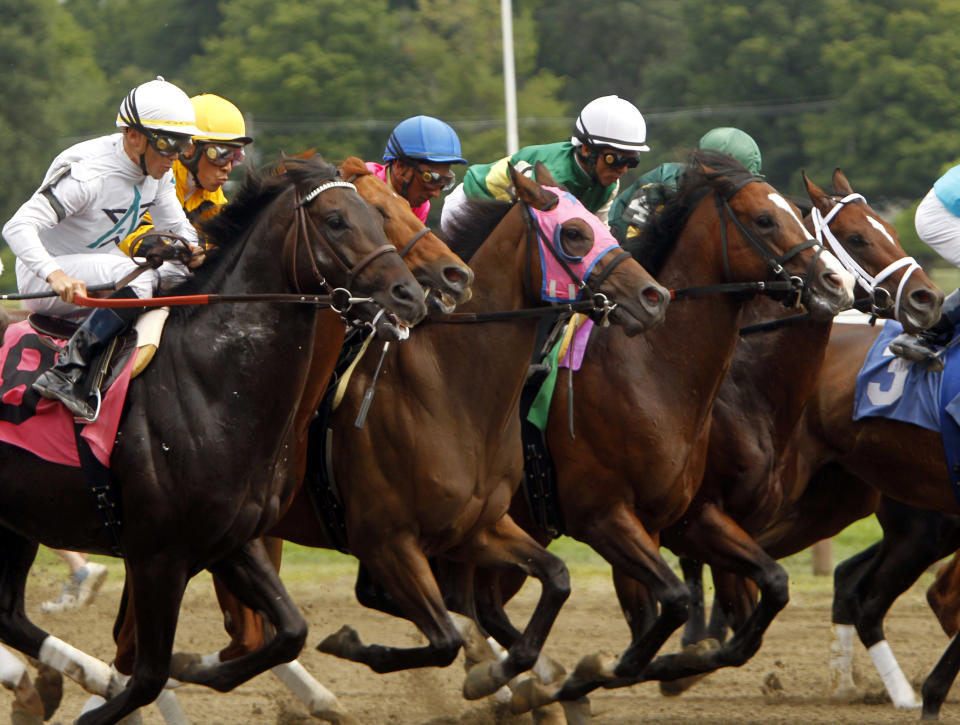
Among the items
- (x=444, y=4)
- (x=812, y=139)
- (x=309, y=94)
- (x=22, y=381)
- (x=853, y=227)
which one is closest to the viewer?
(x=22, y=381)

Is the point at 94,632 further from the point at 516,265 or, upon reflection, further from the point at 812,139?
the point at 812,139

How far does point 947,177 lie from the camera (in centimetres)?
701

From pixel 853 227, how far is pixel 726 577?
5.68 feet

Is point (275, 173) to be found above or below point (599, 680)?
above

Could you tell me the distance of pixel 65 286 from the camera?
5.12 meters

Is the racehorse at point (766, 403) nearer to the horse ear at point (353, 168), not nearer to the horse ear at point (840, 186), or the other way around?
the horse ear at point (840, 186)

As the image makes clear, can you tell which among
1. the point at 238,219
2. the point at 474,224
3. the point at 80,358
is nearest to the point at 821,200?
the point at 474,224

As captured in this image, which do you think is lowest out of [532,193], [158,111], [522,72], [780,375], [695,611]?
[522,72]

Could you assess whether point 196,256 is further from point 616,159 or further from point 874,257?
point 874,257

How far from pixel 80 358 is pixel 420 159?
2113 mm

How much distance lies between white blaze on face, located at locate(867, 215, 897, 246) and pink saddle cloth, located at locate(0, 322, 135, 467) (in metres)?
3.40

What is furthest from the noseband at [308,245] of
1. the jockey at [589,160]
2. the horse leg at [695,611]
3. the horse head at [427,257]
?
the horse leg at [695,611]

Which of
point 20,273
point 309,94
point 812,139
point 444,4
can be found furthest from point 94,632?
point 444,4

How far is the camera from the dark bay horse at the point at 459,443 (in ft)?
18.9
